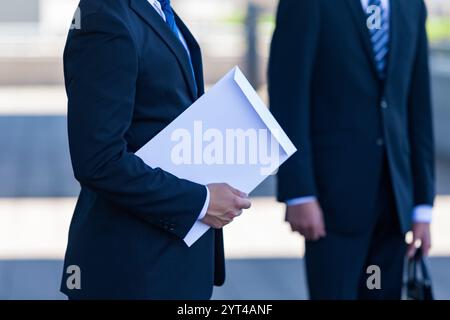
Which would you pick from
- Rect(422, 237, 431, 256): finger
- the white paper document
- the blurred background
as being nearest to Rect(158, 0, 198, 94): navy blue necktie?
the white paper document

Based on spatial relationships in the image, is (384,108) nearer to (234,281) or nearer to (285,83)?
(285,83)

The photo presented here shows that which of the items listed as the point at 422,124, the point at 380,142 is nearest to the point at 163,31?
the point at 380,142

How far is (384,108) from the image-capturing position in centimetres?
379

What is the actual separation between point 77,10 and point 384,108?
5.18ft

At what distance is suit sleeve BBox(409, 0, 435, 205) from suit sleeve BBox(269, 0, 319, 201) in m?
0.42

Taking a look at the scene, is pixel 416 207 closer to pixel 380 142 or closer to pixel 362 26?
pixel 380 142

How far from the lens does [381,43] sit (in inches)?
149

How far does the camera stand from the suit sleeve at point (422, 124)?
13.0 feet

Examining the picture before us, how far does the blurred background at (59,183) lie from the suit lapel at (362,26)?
254cm

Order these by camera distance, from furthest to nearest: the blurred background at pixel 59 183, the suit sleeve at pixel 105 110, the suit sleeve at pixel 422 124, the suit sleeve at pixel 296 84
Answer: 1. the blurred background at pixel 59 183
2. the suit sleeve at pixel 422 124
3. the suit sleeve at pixel 296 84
4. the suit sleeve at pixel 105 110

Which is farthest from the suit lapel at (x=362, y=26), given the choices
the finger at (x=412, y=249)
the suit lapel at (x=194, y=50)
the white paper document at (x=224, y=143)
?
the white paper document at (x=224, y=143)

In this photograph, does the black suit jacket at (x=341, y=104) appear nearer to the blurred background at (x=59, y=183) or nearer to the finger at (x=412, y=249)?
the finger at (x=412, y=249)
